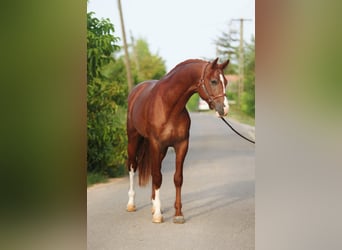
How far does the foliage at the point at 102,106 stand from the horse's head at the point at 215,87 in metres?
2.99

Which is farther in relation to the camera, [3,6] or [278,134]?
[278,134]

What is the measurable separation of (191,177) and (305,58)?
18.0 feet

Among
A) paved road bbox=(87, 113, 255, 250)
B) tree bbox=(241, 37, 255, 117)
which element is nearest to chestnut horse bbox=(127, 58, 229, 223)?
paved road bbox=(87, 113, 255, 250)

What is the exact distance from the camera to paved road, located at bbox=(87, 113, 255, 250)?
3.93 metres

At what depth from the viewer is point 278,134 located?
2.12 m

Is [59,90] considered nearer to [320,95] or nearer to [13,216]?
[13,216]

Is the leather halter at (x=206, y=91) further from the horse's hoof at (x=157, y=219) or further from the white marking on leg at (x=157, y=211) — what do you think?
the horse's hoof at (x=157, y=219)

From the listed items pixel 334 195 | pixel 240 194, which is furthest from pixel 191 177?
pixel 334 195

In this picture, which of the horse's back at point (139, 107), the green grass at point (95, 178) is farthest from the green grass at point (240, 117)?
the horse's back at point (139, 107)

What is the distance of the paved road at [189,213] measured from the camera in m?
3.93

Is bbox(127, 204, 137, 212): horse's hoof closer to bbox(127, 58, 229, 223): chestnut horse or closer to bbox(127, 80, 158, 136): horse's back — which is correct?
bbox(127, 58, 229, 223): chestnut horse

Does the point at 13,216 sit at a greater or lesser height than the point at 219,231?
greater

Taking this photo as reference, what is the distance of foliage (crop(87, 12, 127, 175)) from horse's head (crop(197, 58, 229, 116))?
2.99m

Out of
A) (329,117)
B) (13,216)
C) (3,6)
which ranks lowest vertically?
(13,216)
